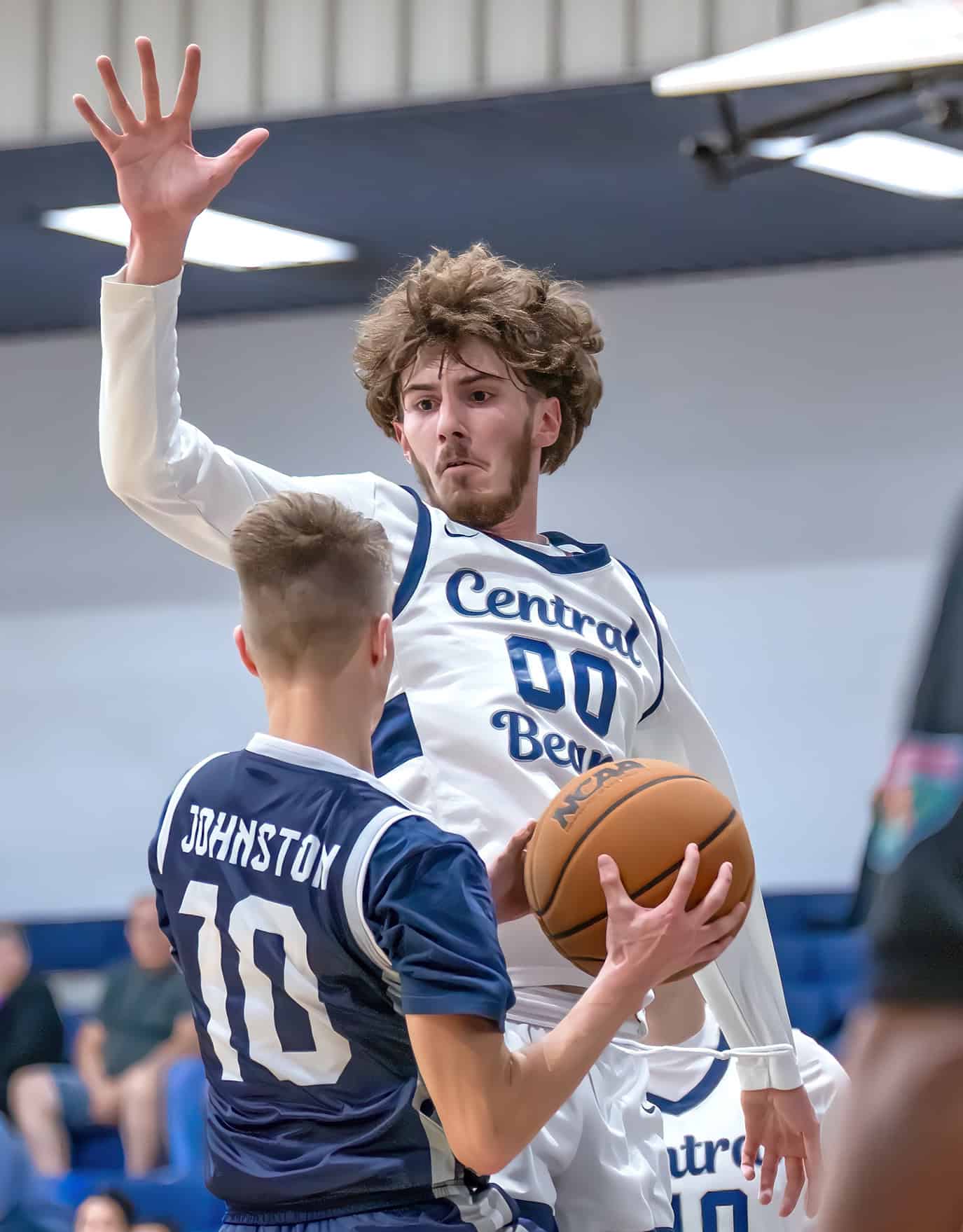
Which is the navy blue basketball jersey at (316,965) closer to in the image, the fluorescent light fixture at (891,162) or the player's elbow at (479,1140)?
the player's elbow at (479,1140)

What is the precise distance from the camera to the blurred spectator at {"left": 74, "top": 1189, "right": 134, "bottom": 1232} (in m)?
7.23

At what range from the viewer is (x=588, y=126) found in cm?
718

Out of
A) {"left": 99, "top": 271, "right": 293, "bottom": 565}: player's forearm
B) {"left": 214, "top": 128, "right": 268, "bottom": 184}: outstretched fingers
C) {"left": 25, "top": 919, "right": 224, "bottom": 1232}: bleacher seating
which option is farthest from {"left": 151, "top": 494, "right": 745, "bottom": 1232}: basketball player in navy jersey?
{"left": 25, "top": 919, "right": 224, "bottom": 1232}: bleacher seating

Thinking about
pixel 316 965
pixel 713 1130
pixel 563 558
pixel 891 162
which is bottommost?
pixel 713 1130

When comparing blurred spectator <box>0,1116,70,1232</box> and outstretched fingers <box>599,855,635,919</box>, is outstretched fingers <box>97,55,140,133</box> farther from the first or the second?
blurred spectator <box>0,1116,70,1232</box>

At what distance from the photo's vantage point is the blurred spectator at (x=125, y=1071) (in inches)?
320

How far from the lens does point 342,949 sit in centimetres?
234

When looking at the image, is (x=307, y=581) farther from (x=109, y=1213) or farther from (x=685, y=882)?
(x=109, y=1213)

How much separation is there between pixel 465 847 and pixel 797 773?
667 cm

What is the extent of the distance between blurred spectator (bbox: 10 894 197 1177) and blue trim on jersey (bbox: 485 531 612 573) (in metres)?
5.19

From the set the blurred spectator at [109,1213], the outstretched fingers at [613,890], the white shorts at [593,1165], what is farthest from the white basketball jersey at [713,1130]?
the blurred spectator at [109,1213]

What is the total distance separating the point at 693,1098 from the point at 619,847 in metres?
1.53

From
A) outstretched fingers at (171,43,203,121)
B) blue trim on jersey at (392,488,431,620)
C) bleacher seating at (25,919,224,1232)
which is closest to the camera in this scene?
outstretched fingers at (171,43,203,121)

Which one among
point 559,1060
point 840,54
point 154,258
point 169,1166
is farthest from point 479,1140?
point 169,1166
